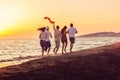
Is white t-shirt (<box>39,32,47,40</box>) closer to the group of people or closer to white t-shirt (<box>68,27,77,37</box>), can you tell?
the group of people

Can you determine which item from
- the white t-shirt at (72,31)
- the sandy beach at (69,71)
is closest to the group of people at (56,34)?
the white t-shirt at (72,31)

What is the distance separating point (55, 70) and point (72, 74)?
1.34 m

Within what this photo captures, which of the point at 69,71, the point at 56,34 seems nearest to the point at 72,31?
the point at 56,34

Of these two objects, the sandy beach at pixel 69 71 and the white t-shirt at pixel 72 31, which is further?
the white t-shirt at pixel 72 31

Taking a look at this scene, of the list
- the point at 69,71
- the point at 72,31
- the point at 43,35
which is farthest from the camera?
the point at 72,31

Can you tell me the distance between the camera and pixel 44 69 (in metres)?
20.5

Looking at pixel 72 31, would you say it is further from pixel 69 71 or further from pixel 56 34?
pixel 69 71

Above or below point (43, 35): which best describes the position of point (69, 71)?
below

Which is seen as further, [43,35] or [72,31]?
[72,31]

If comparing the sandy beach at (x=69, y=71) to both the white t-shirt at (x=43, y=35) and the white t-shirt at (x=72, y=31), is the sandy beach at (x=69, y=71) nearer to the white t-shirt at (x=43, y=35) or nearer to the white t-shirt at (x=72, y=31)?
the white t-shirt at (x=72, y=31)

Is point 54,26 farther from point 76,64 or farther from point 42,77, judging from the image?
point 42,77

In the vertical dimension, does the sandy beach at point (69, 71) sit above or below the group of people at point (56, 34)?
below

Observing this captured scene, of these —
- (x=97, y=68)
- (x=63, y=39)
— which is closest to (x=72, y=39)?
(x=63, y=39)

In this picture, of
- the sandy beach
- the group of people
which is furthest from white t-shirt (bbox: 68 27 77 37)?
the sandy beach
